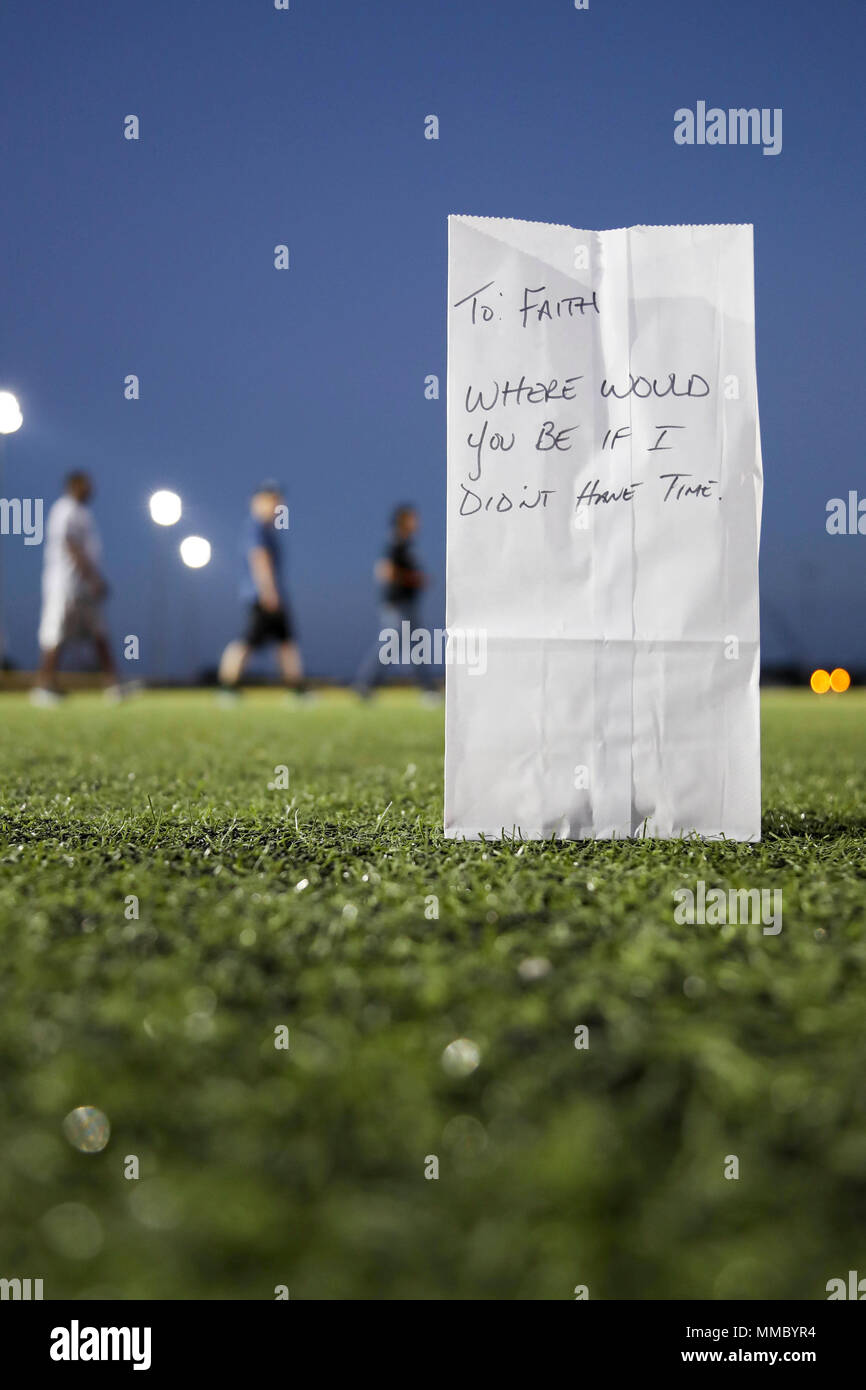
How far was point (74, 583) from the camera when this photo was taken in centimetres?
1104

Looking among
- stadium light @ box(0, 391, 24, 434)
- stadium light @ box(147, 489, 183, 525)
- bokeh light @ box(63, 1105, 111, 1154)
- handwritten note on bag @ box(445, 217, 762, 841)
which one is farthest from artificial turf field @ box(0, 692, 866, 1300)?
stadium light @ box(147, 489, 183, 525)

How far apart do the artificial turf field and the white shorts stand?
848 centimetres

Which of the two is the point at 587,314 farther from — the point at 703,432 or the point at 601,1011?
the point at 601,1011

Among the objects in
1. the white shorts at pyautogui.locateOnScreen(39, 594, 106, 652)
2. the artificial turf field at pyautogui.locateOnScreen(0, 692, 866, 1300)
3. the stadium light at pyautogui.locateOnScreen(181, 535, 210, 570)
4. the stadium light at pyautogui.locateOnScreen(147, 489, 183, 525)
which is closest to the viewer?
the artificial turf field at pyautogui.locateOnScreen(0, 692, 866, 1300)

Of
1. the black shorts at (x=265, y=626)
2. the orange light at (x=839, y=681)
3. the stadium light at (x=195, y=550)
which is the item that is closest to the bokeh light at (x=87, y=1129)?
the black shorts at (x=265, y=626)

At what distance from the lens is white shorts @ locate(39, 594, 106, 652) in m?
11.0

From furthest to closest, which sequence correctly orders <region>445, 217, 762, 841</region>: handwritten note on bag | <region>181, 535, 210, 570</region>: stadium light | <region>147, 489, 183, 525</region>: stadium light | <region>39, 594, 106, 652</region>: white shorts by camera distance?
<region>181, 535, 210, 570</region>: stadium light < <region>147, 489, 183, 525</region>: stadium light < <region>39, 594, 106, 652</region>: white shorts < <region>445, 217, 762, 841</region>: handwritten note on bag

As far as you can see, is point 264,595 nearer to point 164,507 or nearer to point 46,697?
point 46,697

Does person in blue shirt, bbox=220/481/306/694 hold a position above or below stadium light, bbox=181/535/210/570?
below

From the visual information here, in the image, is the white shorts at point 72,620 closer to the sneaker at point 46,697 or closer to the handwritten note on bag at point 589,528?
the sneaker at point 46,697

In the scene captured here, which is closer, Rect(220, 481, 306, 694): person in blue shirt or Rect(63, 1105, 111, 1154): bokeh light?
Rect(63, 1105, 111, 1154): bokeh light

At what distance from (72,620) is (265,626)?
218 centimetres

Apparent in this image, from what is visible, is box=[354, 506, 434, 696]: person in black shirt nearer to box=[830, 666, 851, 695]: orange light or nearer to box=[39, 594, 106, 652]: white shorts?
box=[39, 594, 106, 652]: white shorts

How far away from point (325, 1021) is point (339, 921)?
0.60m
